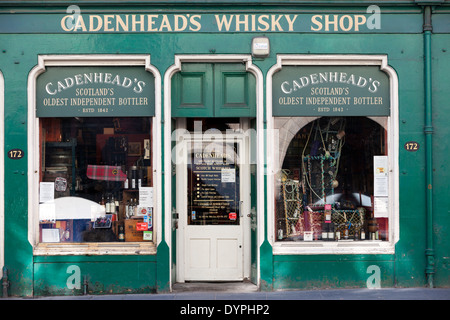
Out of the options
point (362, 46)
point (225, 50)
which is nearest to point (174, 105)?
point (225, 50)

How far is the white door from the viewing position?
7457 millimetres

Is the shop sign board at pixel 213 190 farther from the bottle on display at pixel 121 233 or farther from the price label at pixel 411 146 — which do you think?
the price label at pixel 411 146

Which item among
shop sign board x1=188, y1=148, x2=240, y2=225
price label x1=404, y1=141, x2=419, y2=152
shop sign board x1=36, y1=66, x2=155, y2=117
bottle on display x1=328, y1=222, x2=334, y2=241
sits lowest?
bottle on display x1=328, y1=222, x2=334, y2=241

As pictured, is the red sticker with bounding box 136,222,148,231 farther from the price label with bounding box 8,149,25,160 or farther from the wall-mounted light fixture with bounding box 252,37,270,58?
the wall-mounted light fixture with bounding box 252,37,270,58

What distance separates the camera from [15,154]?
694 cm

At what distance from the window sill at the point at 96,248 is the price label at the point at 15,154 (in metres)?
1.29

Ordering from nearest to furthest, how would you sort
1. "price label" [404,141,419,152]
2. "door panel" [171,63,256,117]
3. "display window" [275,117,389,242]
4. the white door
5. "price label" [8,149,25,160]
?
"price label" [8,149,25,160] → "price label" [404,141,419,152] → "door panel" [171,63,256,117] → "display window" [275,117,389,242] → the white door

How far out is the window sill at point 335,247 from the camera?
7.05 meters

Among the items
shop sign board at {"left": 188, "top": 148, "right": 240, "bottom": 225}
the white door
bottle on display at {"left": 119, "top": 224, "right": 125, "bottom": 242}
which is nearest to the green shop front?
bottle on display at {"left": 119, "top": 224, "right": 125, "bottom": 242}

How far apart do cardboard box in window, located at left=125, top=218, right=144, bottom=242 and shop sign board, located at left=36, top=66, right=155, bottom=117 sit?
5.13 ft

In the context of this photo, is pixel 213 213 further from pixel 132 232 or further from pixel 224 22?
pixel 224 22

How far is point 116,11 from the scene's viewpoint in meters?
7.03

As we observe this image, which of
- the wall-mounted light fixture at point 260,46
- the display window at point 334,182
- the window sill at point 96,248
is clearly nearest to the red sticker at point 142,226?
the window sill at point 96,248

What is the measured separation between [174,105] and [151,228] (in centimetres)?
184
